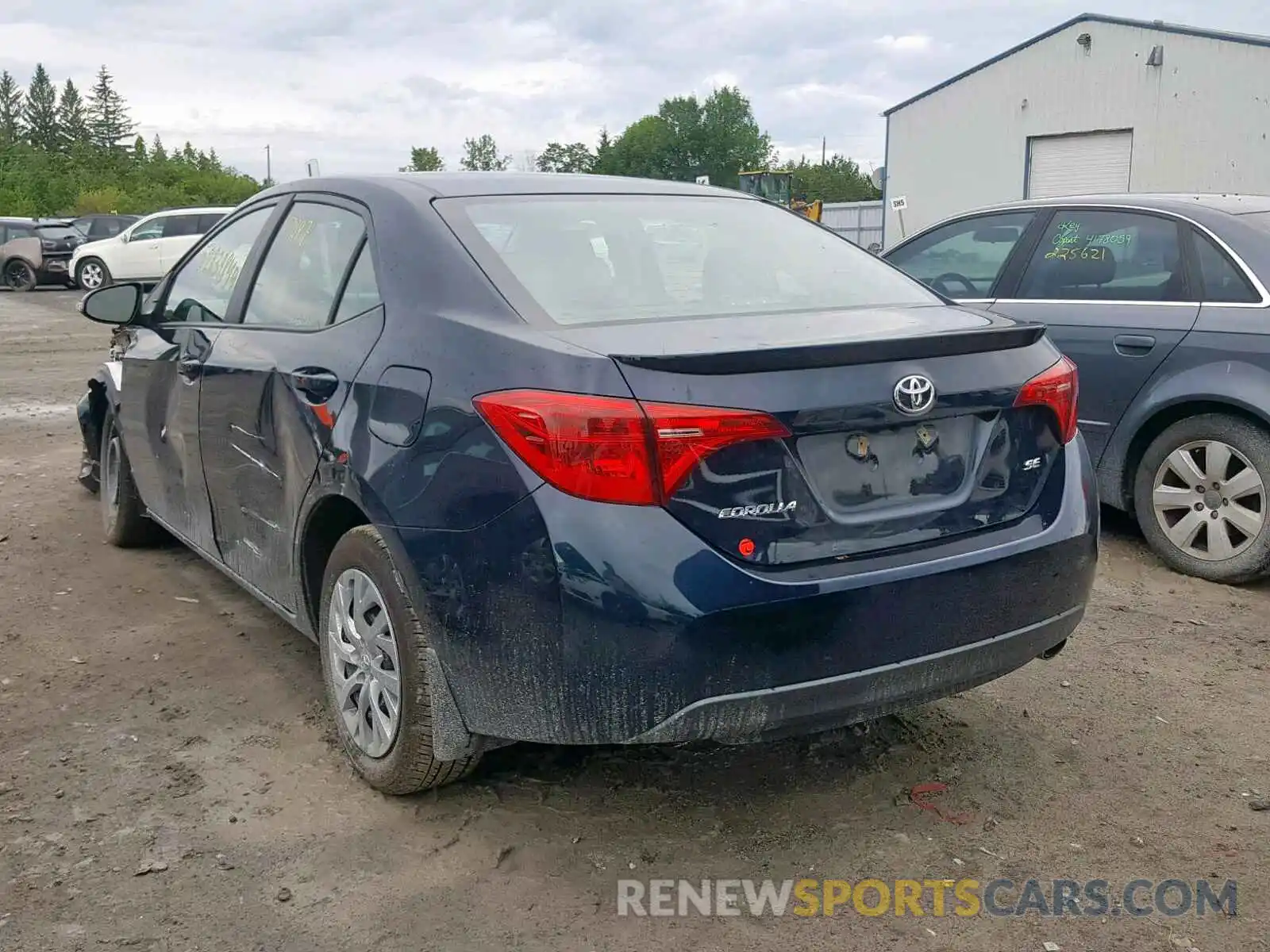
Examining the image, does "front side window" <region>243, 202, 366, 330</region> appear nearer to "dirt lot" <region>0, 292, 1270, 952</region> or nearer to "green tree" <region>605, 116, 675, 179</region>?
"dirt lot" <region>0, 292, 1270, 952</region>

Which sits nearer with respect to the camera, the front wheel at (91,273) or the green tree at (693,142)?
the front wheel at (91,273)

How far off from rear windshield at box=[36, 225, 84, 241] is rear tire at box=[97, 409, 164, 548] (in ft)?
76.4

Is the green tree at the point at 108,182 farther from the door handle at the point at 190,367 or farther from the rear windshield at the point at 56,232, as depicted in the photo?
the door handle at the point at 190,367

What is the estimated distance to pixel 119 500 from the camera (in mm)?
5355

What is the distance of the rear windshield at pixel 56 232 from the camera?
2608 cm

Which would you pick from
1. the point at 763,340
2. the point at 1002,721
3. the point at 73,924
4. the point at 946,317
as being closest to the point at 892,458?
the point at 763,340

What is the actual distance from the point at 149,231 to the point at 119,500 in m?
20.3

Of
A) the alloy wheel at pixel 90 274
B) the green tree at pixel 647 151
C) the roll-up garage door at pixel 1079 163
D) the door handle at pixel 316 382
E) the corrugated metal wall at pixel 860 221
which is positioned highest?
the green tree at pixel 647 151

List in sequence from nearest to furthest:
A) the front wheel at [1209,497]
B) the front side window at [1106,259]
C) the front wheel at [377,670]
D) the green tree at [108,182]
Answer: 1. the front wheel at [377,670]
2. the front wheel at [1209,497]
3. the front side window at [1106,259]
4. the green tree at [108,182]

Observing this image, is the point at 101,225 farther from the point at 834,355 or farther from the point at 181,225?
the point at 834,355

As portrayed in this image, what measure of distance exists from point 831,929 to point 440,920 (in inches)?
33.3

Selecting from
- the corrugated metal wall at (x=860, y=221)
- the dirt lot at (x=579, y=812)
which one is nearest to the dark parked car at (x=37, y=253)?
the corrugated metal wall at (x=860, y=221)

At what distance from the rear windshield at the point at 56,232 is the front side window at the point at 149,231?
352 centimetres

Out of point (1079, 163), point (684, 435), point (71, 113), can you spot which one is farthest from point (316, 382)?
point (71, 113)
